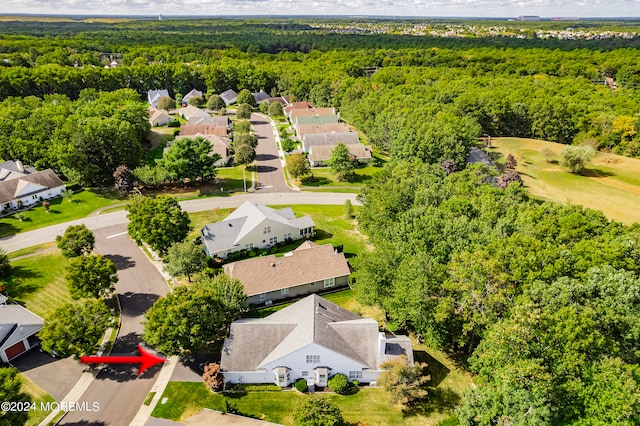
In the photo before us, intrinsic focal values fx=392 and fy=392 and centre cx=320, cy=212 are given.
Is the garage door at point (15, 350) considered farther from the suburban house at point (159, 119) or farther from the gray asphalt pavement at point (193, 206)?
the suburban house at point (159, 119)

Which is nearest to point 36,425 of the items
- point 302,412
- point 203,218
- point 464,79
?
point 302,412

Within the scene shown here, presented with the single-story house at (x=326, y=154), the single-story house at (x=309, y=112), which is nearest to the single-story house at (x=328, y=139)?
the single-story house at (x=326, y=154)

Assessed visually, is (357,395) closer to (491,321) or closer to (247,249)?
(491,321)

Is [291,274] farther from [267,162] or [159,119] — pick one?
[159,119]

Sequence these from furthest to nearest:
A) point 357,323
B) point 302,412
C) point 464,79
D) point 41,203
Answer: point 464,79 → point 41,203 → point 357,323 → point 302,412

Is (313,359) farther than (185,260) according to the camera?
No

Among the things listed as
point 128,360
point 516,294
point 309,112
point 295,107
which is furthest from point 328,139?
point 128,360
